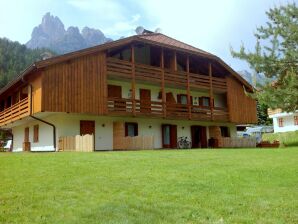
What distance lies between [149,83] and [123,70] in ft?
10.8

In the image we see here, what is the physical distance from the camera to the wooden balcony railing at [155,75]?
23375mm

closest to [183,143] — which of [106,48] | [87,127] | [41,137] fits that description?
[87,127]

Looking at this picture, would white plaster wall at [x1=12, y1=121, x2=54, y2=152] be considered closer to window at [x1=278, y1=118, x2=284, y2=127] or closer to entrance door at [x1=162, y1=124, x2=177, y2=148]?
entrance door at [x1=162, y1=124, x2=177, y2=148]

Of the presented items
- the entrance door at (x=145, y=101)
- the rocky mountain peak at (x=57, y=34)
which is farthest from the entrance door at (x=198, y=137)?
the rocky mountain peak at (x=57, y=34)

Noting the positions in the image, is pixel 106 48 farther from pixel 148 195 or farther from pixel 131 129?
pixel 148 195

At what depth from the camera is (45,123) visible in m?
24.1

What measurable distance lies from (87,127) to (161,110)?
5.51 m

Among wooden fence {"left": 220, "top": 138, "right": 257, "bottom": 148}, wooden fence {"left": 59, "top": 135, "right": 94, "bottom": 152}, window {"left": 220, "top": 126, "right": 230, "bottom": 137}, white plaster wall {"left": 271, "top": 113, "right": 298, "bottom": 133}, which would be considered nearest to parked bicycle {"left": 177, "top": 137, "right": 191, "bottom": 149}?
wooden fence {"left": 220, "top": 138, "right": 257, "bottom": 148}

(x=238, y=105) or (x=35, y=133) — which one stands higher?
(x=238, y=105)

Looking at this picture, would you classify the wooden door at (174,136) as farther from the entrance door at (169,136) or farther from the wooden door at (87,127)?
the wooden door at (87,127)

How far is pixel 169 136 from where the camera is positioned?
2794cm

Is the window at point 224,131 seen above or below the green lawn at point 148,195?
above

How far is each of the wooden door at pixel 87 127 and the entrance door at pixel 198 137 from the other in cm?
943

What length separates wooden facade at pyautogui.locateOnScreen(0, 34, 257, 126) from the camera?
20984 mm
